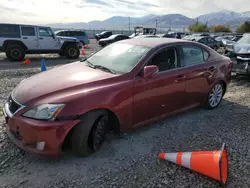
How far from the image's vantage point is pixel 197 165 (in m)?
2.87

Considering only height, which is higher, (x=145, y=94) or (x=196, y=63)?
(x=196, y=63)

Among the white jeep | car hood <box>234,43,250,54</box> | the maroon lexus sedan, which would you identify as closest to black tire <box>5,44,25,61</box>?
the white jeep

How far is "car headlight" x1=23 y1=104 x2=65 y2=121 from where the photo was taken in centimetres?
276

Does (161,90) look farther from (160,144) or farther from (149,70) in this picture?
(160,144)

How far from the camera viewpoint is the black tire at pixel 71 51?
13523 millimetres

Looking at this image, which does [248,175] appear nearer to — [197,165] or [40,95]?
[197,165]

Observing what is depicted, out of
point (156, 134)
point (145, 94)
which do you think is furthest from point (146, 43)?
point (156, 134)

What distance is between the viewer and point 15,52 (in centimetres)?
1187

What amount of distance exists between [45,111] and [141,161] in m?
1.41

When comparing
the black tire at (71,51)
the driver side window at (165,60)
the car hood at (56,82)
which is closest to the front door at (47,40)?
the black tire at (71,51)

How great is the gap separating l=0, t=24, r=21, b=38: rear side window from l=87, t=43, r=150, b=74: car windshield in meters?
9.19

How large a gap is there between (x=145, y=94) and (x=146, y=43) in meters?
1.05

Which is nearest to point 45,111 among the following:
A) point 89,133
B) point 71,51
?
point 89,133

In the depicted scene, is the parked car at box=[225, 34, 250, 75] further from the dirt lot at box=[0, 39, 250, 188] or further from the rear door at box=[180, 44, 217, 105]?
the dirt lot at box=[0, 39, 250, 188]
